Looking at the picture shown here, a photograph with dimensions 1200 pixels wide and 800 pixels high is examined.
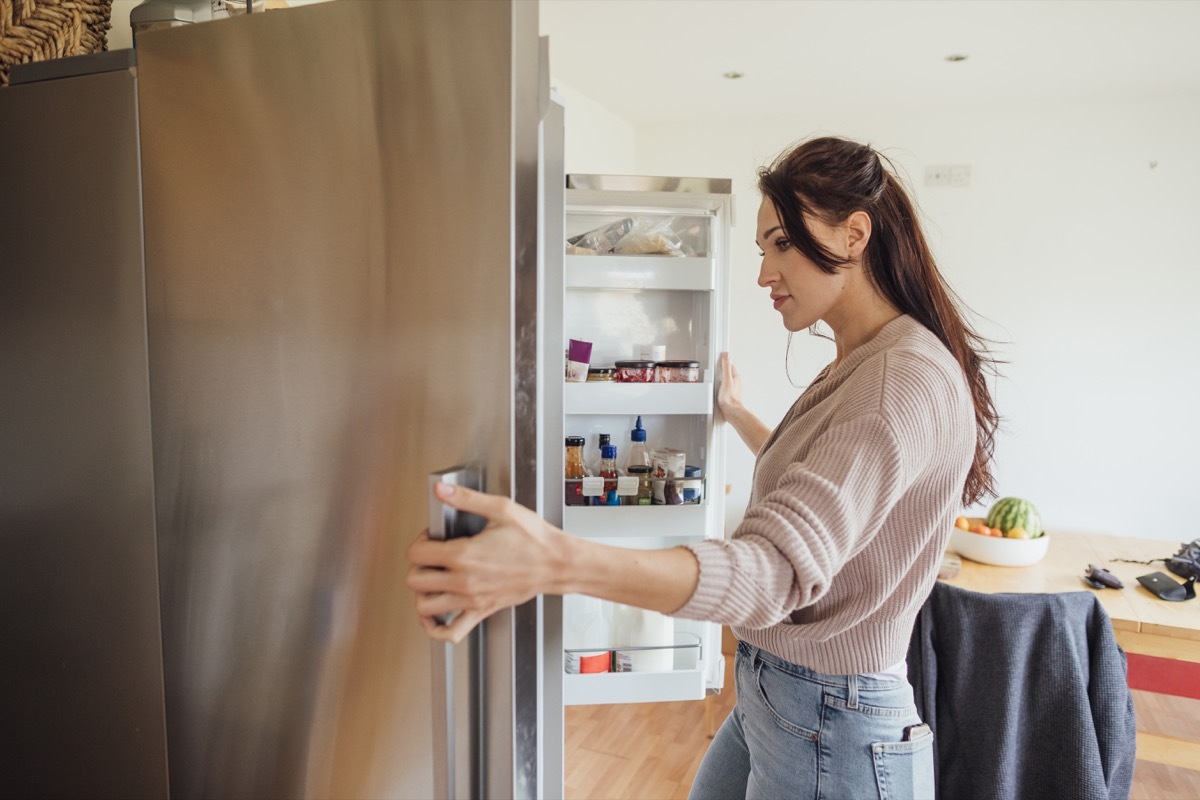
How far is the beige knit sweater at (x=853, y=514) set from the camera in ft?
2.26

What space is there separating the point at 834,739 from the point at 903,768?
0.10m

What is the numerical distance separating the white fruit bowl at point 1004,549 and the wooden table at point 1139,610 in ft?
0.07

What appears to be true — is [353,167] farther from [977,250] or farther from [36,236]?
[977,250]

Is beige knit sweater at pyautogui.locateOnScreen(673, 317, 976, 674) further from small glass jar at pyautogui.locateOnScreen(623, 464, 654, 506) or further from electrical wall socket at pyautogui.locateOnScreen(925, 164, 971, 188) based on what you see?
electrical wall socket at pyautogui.locateOnScreen(925, 164, 971, 188)

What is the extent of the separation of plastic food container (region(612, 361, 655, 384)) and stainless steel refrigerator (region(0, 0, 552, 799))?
54.6 inches

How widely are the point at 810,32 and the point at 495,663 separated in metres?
2.53

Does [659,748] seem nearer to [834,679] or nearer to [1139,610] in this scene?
[1139,610]

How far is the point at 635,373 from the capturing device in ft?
6.82

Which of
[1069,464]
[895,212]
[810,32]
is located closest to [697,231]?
[810,32]

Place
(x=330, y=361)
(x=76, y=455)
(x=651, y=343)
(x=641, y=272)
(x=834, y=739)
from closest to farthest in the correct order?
(x=330, y=361)
(x=76, y=455)
(x=834, y=739)
(x=641, y=272)
(x=651, y=343)

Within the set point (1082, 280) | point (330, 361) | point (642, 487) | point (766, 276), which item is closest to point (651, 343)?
point (642, 487)

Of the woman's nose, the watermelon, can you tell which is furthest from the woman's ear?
the watermelon

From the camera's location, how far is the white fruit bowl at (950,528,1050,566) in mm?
2293

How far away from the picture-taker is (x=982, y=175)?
3508 millimetres
